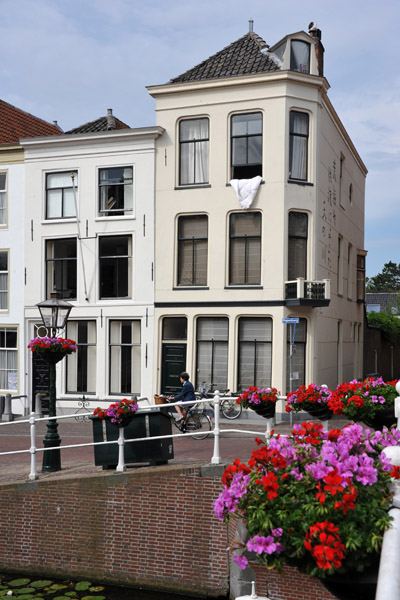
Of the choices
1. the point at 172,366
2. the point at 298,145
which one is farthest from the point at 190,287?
the point at 298,145

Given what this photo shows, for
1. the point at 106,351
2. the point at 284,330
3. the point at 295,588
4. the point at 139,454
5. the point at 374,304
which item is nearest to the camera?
the point at 295,588

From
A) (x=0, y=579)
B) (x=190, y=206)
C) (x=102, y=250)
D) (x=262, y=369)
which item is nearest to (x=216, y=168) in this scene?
(x=190, y=206)

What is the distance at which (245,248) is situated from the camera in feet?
62.5

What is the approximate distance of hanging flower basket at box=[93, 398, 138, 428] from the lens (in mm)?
Result: 9016

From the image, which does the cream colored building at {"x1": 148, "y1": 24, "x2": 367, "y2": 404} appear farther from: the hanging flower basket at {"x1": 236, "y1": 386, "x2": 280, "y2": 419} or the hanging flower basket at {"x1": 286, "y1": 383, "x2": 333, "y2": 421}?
the hanging flower basket at {"x1": 236, "y1": 386, "x2": 280, "y2": 419}

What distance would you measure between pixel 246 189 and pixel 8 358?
951 cm

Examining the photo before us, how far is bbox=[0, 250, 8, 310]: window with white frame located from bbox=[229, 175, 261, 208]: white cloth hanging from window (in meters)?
7.96

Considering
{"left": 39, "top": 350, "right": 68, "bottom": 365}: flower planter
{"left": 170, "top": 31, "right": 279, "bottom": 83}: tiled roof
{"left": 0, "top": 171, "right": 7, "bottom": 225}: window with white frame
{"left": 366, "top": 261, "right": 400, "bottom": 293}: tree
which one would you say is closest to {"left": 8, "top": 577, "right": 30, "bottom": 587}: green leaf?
{"left": 39, "top": 350, "right": 68, "bottom": 365}: flower planter

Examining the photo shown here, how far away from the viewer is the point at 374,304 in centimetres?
6228

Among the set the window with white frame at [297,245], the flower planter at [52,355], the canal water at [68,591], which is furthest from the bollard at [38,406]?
the canal water at [68,591]

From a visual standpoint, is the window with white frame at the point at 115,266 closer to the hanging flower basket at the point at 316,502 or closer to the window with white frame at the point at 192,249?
the window with white frame at the point at 192,249

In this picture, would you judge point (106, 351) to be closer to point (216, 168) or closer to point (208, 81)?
point (216, 168)

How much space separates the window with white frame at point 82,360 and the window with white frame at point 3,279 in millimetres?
2412

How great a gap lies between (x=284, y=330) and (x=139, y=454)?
966cm
